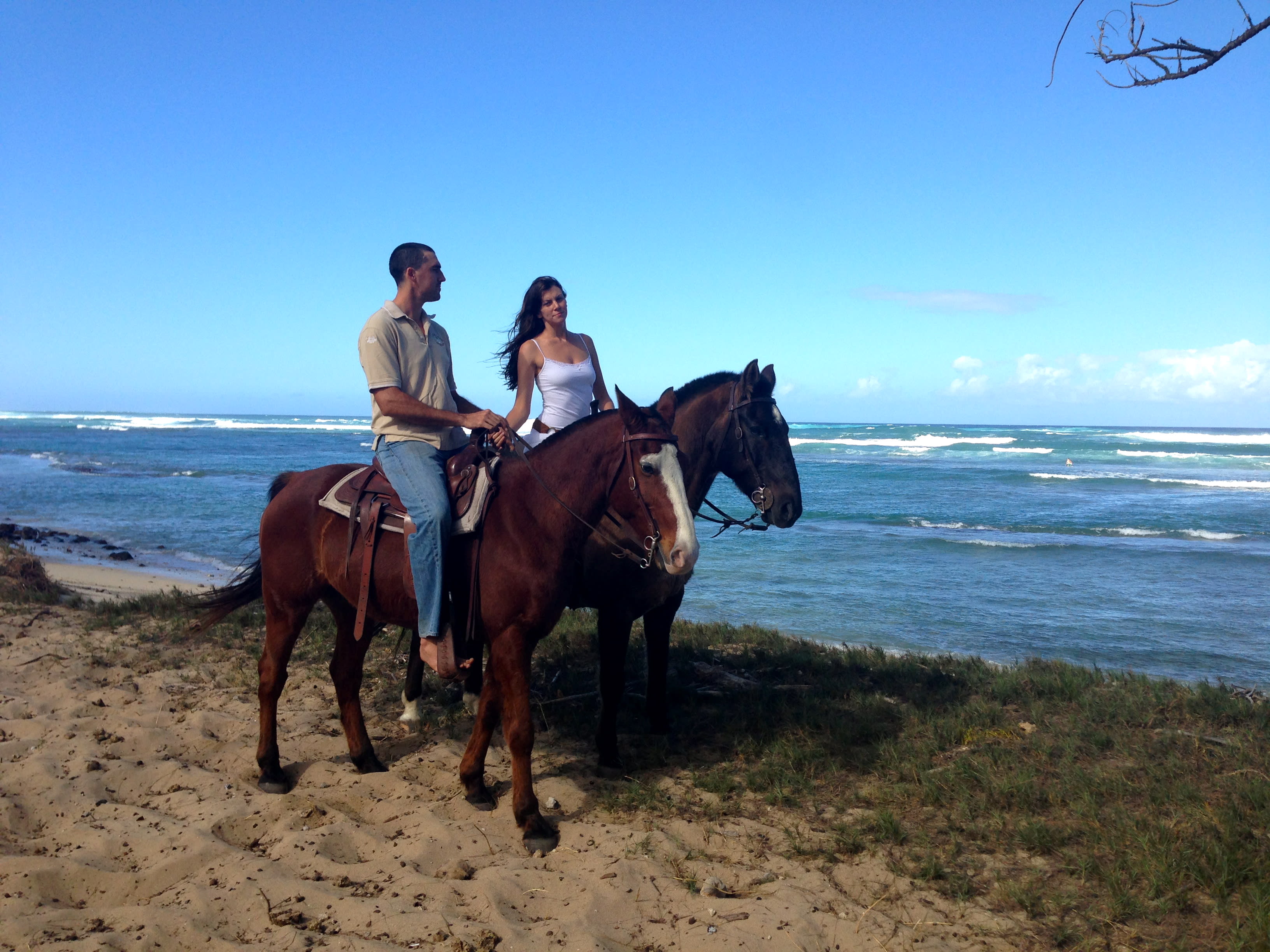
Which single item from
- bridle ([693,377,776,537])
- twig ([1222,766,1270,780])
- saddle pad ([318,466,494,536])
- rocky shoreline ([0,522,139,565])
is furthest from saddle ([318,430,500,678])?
rocky shoreline ([0,522,139,565])

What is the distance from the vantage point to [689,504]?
480cm

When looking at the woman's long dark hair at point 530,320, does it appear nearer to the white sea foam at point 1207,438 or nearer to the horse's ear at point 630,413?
the horse's ear at point 630,413

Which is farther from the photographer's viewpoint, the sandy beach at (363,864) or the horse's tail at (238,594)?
the horse's tail at (238,594)

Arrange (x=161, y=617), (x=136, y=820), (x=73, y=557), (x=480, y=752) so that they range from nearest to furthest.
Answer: (x=136, y=820) < (x=480, y=752) < (x=161, y=617) < (x=73, y=557)

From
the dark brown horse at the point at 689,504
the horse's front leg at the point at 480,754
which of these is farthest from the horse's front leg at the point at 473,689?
the horse's front leg at the point at 480,754

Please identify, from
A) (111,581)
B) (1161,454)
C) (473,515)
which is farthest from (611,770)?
(1161,454)

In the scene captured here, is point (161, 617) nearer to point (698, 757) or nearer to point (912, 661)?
point (698, 757)

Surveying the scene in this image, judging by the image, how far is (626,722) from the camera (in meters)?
5.75

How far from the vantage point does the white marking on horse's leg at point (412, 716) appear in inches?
224

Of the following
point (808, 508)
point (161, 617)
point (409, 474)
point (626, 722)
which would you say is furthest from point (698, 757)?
point (808, 508)

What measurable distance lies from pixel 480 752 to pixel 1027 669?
494 centimetres

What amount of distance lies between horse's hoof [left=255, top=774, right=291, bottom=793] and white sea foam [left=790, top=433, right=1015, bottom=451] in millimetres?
55898

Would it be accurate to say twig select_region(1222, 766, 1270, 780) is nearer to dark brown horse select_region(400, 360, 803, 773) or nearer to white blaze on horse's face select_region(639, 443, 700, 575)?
dark brown horse select_region(400, 360, 803, 773)

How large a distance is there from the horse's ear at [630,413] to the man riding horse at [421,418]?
0.67 metres
